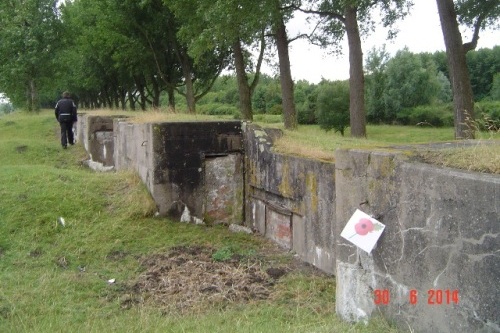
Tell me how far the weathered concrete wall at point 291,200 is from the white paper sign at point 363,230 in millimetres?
1942

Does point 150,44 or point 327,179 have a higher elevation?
point 150,44

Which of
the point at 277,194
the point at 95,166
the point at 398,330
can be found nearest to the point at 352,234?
the point at 398,330

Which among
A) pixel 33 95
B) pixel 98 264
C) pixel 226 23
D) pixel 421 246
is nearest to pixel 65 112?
pixel 226 23

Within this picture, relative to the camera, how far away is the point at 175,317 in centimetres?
533

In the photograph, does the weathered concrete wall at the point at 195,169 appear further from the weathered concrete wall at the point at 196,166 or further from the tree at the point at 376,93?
the tree at the point at 376,93

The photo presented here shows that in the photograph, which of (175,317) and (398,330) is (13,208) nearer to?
(175,317)

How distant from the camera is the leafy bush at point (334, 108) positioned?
36.0m

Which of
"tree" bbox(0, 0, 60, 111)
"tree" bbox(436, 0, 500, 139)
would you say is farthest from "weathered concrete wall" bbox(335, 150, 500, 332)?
"tree" bbox(0, 0, 60, 111)

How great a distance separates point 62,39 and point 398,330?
3042 centimetres

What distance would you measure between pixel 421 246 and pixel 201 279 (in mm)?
3344

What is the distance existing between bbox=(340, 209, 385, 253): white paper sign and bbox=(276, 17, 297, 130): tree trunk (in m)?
11.8

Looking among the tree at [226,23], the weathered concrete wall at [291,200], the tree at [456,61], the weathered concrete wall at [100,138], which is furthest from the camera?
the tree at [226,23]

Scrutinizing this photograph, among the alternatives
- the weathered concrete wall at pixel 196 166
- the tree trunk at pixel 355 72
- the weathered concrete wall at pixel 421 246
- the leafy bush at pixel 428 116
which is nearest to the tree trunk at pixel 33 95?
the tree trunk at pixel 355 72

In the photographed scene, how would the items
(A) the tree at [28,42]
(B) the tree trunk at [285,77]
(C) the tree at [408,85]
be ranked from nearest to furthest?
(B) the tree trunk at [285,77] → (A) the tree at [28,42] → (C) the tree at [408,85]
